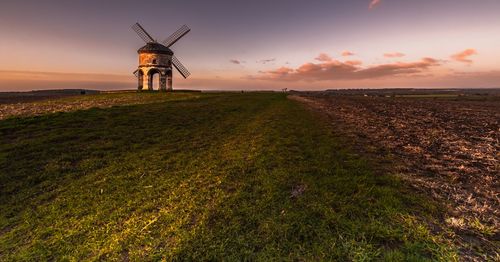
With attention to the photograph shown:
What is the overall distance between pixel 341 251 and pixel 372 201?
244 cm

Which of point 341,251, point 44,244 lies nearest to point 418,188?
point 341,251

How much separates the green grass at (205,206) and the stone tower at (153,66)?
160ft

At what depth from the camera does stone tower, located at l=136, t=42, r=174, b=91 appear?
5634 cm

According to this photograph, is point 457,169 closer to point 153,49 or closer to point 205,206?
point 205,206

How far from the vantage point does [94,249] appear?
4602 millimetres

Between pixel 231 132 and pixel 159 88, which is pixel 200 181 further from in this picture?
pixel 159 88

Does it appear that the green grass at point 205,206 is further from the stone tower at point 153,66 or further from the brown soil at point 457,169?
the stone tower at point 153,66

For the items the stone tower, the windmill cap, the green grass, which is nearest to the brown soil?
the green grass

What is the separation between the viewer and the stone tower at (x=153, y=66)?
185 ft

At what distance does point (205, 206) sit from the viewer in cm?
614

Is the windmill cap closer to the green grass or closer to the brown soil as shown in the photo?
the green grass

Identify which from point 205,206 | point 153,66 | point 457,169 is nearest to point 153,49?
point 153,66

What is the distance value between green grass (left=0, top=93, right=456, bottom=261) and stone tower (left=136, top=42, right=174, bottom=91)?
48.6 metres

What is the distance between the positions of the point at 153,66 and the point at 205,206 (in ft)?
191
